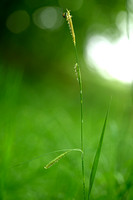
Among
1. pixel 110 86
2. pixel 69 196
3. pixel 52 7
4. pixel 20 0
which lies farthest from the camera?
pixel 110 86

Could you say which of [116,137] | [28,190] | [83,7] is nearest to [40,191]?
[28,190]

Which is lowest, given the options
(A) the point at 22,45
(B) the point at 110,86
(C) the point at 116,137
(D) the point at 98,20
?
(B) the point at 110,86

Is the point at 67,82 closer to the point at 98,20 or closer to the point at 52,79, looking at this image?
the point at 52,79

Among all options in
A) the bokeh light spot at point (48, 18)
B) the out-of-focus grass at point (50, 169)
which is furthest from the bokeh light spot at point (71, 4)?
the out-of-focus grass at point (50, 169)

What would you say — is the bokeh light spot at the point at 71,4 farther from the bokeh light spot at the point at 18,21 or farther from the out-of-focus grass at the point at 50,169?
the out-of-focus grass at the point at 50,169

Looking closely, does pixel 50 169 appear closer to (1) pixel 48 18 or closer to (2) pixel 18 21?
(2) pixel 18 21

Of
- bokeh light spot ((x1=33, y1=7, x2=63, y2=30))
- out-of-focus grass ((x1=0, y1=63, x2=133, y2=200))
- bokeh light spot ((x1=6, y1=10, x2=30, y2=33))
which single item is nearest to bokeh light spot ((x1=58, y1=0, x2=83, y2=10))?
bokeh light spot ((x1=33, y1=7, x2=63, y2=30))

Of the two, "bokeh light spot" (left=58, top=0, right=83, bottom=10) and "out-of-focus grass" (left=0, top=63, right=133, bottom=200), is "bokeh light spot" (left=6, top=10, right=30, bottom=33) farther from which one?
"out-of-focus grass" (left=0, top=63, right=133, bottom=200)
